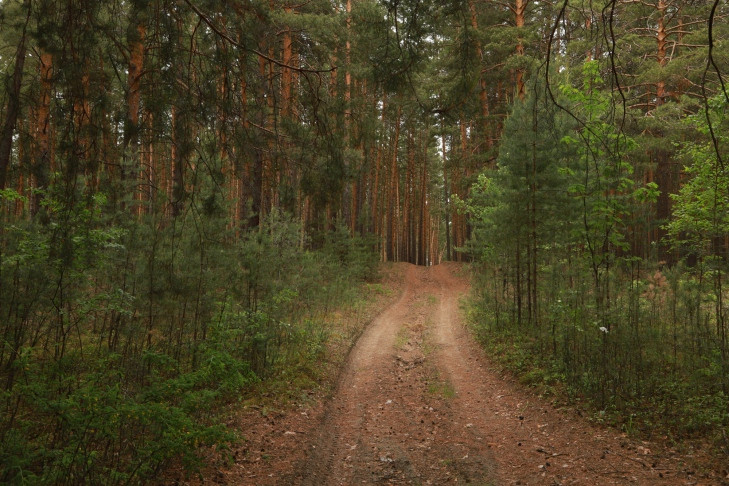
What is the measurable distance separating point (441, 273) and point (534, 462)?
22.1 meters

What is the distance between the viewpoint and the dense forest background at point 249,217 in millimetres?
3691

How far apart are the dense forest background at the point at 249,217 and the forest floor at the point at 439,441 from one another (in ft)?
2.11

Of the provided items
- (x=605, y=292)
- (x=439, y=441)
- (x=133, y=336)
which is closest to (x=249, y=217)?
(x=133, y=336)

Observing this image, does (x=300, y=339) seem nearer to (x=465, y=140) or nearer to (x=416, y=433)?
(x=416, y=433)

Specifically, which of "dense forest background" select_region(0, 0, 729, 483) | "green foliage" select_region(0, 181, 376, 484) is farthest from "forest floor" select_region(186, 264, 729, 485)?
"green foliage" select_region(0, 181, 376, 484)

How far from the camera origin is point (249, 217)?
850 cm

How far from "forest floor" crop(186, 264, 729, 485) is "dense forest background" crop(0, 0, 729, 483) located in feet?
2.11

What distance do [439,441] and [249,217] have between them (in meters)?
5.31

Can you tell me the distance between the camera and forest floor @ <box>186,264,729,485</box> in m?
4.91

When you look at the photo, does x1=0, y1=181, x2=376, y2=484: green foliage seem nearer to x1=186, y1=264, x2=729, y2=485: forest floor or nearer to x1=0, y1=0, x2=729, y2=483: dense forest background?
x1=0, y1=0, x2=729, y2=483: dense forest background

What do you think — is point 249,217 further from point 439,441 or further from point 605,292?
point 605,292

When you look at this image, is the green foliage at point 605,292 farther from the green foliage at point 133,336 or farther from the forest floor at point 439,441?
the green foliage at point 133,336

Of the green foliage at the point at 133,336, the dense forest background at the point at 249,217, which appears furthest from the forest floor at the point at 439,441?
the green foliage at the point at 133,336

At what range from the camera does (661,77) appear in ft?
45.0
